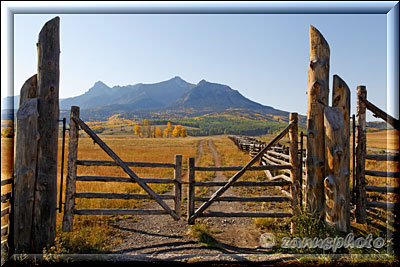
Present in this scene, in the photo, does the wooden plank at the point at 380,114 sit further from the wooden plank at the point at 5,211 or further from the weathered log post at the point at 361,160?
the wooden plank at the point at 5,211

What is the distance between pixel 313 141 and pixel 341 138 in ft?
1.68

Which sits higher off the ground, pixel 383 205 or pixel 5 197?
pixel 5 197

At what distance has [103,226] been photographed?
5707 millimetres

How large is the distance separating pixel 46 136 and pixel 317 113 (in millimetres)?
5150

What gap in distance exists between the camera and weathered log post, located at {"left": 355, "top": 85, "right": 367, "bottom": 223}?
5551 millimetres

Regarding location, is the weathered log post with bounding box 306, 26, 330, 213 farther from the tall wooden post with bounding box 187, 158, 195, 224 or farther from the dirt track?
the tall wooden post with bounding box 187, 158, 195, 224

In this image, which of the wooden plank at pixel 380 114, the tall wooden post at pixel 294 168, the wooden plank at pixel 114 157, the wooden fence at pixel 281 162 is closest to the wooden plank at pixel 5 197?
the wooden plank at pixel 114 157

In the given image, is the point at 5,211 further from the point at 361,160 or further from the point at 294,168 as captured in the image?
the point at 361,160

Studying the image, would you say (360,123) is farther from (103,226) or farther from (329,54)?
(103,226)

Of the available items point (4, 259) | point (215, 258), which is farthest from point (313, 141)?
point (4, 259)

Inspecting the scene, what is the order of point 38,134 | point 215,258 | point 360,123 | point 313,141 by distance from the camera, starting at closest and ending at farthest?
point 215,258, point 38,134, point 313,141, point 360,123

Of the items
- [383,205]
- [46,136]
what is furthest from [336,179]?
[46,136]

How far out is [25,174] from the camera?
4.38 metres

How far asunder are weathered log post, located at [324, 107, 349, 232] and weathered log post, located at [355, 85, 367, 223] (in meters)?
1.06
